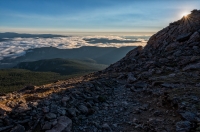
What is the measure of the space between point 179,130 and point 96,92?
1081cm

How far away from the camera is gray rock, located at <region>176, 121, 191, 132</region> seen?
12.7m

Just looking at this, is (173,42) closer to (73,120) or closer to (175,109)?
(175,109)

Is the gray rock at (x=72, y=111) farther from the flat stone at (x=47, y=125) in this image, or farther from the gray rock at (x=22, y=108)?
the gray rock at (x=22, y=108)

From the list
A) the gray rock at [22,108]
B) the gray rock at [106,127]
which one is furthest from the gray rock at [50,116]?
the gray rock at [106,127]

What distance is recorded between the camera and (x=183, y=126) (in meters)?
13.1

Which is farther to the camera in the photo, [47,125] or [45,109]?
[45,109]

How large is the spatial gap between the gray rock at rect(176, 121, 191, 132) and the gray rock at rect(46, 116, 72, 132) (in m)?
7.42

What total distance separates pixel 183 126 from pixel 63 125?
26.9ft

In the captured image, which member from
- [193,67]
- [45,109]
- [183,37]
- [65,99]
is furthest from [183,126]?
[183,37]

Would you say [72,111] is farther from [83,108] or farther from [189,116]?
[189,116]

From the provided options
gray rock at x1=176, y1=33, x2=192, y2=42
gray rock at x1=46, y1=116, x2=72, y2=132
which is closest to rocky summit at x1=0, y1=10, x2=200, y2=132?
gray rock at x1=46, y1=116, x2=72, y2=132

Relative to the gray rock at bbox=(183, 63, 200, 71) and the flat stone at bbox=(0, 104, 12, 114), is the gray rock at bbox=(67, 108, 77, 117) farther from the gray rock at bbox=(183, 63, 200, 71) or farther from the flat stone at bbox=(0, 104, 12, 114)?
the gray rock at bbox=(183, 63, 200, 71)

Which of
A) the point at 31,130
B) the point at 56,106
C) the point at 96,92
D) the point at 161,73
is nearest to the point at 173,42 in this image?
the point at 161,73

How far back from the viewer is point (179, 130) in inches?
505
